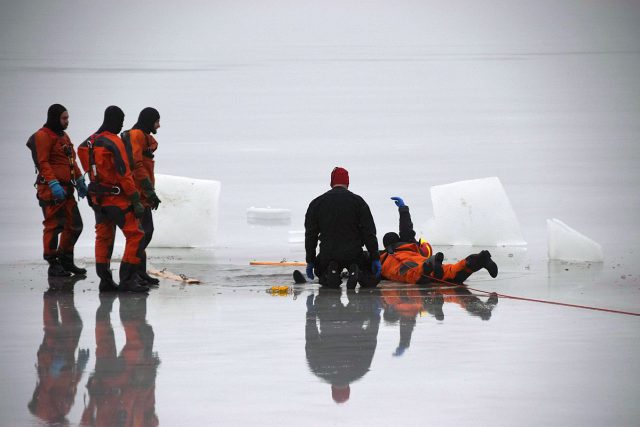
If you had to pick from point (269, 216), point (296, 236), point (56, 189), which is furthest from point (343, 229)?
point (269, 216)

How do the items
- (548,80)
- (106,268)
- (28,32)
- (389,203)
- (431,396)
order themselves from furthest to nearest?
1. (28,32)
2. (548,80)
3. (389,203)
4. (106,268)
5. (431,396)

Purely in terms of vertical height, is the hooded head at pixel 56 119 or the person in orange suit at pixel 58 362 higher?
the hooded head at pixel 56 119

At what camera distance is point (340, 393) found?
5.96 m

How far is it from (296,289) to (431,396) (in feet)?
13.9

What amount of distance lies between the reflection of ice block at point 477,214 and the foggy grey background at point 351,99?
396mm

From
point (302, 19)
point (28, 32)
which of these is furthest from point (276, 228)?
point (302, 19)

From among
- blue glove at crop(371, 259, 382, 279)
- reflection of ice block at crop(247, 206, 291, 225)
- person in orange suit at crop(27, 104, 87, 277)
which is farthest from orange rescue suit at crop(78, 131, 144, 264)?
reflection of ice block at crop(247, 206, 291, 225)

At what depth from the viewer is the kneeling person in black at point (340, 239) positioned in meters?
10.2

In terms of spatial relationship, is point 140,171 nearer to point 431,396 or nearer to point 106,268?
point 106,268

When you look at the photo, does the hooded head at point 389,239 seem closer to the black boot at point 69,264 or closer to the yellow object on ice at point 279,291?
the yellow object on ice at point 279,291

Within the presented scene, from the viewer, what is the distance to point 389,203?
671 inches

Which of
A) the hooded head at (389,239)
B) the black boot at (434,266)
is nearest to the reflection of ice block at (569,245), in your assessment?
the hooded head at (389,239)

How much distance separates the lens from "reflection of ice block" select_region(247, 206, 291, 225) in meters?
16.0

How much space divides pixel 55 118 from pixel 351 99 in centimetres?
2225
